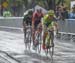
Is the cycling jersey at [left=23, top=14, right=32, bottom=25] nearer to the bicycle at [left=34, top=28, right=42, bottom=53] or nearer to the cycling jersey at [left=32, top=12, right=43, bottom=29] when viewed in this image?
the cycling jersey at [left=32, top=12, right=43, bottom=29]

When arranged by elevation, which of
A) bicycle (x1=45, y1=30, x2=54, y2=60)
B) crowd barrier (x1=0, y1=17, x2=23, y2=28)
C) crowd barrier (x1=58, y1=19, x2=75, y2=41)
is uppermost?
bicycle (x1=45, y1=30, x2=54, y2=60)

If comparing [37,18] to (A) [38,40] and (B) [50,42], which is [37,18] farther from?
(B) [50,42]

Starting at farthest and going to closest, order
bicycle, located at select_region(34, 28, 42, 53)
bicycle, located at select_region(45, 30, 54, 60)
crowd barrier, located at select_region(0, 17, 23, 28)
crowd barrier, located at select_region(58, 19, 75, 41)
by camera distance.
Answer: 1. crowd barrier, located at select_region(0, 17, 23, 28)
2. crowd barrier, located at select_region(58, 19, 75, 41)
3. bicycle, located at select_region(34, 28, 42, 53)
4. bicycle, located at select_region(45, 30, 54, 60)

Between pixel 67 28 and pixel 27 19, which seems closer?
pixel 27 19

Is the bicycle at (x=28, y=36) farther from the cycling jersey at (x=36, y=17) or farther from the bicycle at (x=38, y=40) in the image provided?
the cycling jersey at (x=36, y=17)

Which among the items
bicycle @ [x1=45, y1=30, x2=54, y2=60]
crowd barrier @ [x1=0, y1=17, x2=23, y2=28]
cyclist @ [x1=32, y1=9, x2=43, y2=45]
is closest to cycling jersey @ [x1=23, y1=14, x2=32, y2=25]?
cyclist @ [x1=32, y1=9, x2=43, y2=45]

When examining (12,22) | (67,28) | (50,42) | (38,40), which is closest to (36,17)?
(38,40)

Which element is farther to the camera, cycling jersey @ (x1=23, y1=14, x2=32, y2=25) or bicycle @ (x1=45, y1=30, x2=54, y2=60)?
cycling jersey @ (x1=23, y1=14, x2=32, y2=25)

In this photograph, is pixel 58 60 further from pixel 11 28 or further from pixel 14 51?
pixel 11 28

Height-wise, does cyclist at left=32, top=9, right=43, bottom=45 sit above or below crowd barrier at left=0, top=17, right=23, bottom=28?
above

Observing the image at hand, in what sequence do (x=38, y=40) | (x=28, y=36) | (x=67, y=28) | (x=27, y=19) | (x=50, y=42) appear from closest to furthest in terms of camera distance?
1. (x=50, y=42)
2. (x=38, y=40)
3. (x=27, y=19)
4. (x=28, y=36)
5. (x=67, y=28)

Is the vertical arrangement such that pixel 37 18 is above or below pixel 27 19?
above

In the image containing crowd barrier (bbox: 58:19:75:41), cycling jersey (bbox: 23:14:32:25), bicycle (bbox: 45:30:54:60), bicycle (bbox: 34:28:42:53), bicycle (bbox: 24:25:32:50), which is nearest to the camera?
bicycle (bbox: 45:30:54:60)

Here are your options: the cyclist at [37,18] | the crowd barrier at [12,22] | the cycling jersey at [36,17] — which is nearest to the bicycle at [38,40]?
the cyclist at [37,18]
